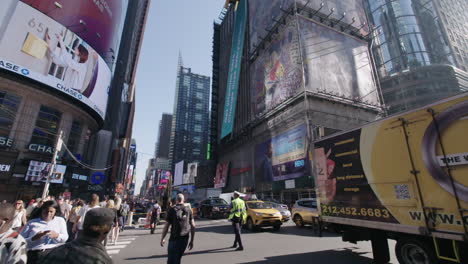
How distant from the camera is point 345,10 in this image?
3647 centimetres

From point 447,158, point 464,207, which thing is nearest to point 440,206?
point 464,207

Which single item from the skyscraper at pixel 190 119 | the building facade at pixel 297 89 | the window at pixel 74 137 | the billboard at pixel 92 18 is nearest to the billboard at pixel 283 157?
the building facade at pixel 297 89

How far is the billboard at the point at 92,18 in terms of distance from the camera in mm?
23750

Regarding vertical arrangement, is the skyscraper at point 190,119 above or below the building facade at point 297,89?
above

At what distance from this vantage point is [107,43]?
29891mm

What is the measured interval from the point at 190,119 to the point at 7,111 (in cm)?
10343

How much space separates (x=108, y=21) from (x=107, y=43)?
2983mm

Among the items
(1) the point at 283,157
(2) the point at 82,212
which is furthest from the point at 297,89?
(2) the point at 82,212

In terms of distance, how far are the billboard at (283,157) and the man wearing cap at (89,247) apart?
83.1 feet

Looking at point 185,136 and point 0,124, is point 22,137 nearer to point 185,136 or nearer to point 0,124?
point 0,124

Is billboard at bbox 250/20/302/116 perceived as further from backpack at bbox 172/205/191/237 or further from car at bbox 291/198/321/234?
backpack at bbox 172/205/191/237

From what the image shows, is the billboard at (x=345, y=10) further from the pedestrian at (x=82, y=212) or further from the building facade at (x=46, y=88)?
the pedestrian at (x=82, y=212)

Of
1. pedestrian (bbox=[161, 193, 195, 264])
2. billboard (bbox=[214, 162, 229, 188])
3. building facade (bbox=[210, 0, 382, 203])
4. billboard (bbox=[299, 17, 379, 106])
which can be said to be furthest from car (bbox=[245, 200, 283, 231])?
billboard (bbox=[214, 162, 229, 188])

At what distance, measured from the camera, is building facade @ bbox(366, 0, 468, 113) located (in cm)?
4388
